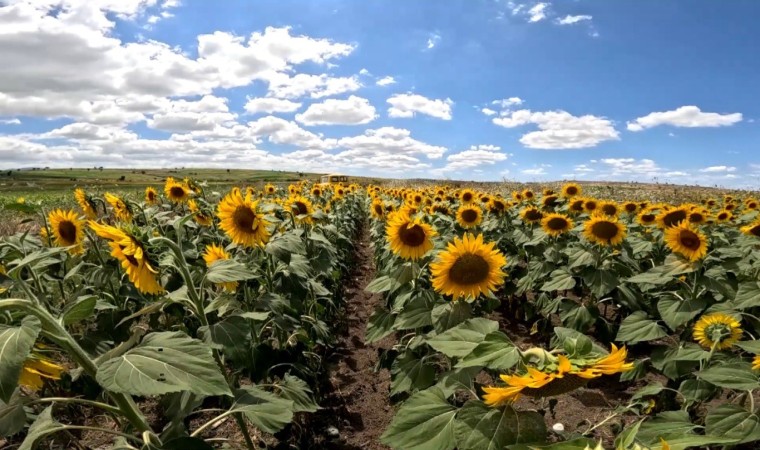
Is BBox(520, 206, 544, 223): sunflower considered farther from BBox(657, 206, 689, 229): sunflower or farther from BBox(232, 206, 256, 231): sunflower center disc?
BBox(232, 206, 256, 231): sunflower center disc

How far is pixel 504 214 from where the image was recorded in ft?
28.6

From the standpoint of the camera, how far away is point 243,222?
4152 millimetres

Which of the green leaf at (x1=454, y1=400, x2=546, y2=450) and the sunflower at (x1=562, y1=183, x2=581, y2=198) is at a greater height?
the sunflower at (x1=562, y1=183, x2=581, y2=198)

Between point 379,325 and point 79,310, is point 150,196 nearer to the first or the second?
point 379,325

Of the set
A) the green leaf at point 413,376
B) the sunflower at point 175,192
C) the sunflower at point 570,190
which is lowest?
the green leaf at point 413,376

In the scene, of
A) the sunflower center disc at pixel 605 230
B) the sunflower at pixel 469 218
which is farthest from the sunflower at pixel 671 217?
the sunflower at pixel 469 218

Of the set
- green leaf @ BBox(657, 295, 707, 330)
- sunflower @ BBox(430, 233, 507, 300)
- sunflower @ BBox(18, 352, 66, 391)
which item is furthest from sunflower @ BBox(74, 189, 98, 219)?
green leaf @ BBox(657, 295, 707, 330)

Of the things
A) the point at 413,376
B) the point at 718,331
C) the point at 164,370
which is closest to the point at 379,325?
the point at 413,376

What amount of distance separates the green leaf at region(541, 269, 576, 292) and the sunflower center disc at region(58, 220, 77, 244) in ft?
16.6

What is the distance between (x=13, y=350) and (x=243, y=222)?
2.74 metres

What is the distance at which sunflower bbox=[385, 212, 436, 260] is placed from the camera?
169 inches

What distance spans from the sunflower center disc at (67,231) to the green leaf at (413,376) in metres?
3.65

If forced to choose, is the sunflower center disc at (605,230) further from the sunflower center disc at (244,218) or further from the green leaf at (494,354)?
the green leaf at (494,354)

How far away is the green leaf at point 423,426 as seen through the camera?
1667 millimetres
